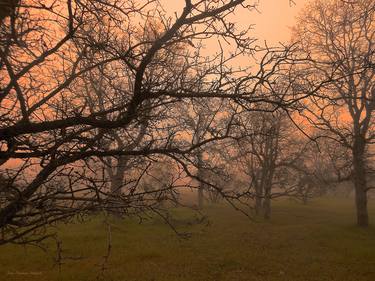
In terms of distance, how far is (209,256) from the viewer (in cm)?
1409

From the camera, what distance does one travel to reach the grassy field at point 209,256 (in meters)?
11.4


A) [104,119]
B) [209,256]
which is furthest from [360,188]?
[104,119]

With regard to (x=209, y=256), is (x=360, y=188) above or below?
above

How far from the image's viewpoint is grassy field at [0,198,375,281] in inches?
448

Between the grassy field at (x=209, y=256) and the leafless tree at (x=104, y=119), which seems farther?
the grassy field at (x=209, y=256)

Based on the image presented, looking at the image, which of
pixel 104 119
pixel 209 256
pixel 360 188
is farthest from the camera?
pixel 360 188

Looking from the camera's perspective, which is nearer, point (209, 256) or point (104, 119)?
point (104, 119)

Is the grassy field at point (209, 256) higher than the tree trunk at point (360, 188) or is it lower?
lower

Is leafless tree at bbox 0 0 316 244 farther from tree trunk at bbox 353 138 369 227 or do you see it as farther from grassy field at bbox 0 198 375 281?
tree trunk at bbox 353 138 369 227

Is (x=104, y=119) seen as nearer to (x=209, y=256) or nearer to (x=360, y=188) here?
(x=209, y=256)

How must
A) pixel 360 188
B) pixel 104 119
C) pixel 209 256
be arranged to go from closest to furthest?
pixel 104 119 → pixel 209 256 → pixel 360 188

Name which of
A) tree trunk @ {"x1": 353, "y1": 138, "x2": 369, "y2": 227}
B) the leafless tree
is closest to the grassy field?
tree trunk @ {"x1": 353, "y1": 138, "x2": 369, "y2": 227}

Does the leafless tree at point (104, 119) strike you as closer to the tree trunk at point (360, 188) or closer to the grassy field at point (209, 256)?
the grassy field at point (209, 256)


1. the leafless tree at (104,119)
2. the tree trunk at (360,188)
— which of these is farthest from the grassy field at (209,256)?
the leafless tree at (104,119)
